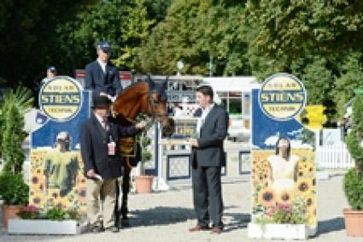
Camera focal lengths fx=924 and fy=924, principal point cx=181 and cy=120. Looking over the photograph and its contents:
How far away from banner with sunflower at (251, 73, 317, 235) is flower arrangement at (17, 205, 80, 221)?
2625mm

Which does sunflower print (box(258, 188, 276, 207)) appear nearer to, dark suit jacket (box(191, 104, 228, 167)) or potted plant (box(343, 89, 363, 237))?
dark suit jacket (box(191, 104, 228, 167))

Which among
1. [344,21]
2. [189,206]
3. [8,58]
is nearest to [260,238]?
[189,206]

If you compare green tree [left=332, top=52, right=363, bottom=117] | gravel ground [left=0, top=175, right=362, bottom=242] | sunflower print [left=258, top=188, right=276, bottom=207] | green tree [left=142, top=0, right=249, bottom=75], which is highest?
green tree [left=142, top=0, right=249, bottom=75]

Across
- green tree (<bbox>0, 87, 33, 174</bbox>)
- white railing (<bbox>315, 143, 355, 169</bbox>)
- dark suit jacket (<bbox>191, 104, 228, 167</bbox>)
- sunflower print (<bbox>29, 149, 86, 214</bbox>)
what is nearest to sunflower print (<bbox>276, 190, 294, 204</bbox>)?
dark suit jacket (<bbox>191, 104, 228, 167</bbox>)

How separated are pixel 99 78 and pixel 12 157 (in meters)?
1.79

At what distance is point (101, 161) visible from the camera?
42.7 feet

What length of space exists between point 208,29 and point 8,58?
18.8m

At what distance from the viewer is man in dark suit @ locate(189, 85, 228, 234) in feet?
42.6

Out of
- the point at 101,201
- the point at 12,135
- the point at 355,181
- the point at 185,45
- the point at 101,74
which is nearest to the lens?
the point at 355,181

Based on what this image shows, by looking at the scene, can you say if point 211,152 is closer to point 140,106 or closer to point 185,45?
point 140,106

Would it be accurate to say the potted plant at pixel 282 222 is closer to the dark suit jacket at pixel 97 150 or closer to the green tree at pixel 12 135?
the dark suit jacket at pixel 97 150

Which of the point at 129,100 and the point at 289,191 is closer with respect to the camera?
the point at 289,191

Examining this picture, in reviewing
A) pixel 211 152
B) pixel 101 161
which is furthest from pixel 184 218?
pixel 101 161

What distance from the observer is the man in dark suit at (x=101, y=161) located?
12977mm
